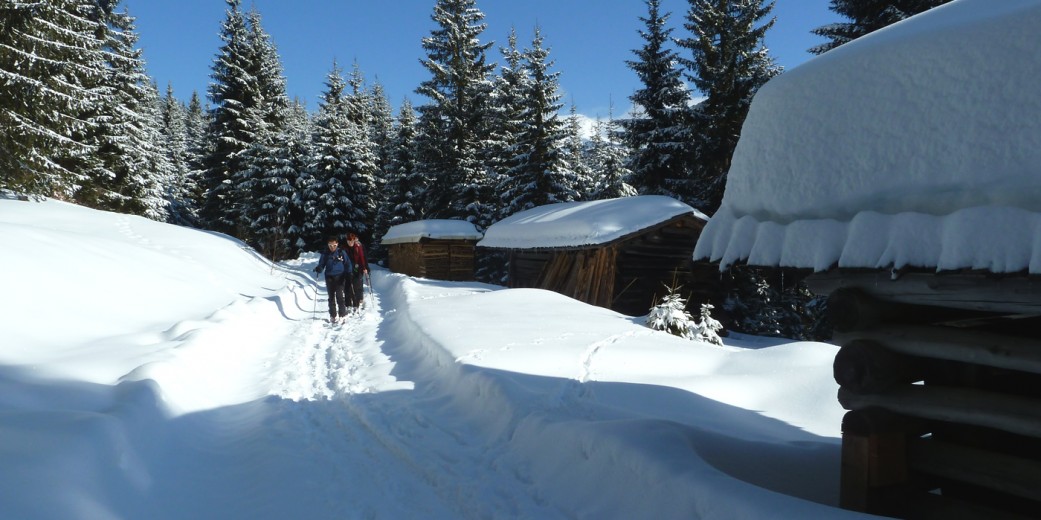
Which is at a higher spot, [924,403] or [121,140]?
[121,140]

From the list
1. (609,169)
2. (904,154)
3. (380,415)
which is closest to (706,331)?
(380,415)

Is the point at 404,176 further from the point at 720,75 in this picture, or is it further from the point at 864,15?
the point at 864,15

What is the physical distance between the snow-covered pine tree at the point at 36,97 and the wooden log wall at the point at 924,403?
19823 millimetres

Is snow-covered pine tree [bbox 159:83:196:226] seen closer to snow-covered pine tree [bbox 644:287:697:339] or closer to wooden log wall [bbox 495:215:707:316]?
wooden log wall [bbox 495:215:707:316]

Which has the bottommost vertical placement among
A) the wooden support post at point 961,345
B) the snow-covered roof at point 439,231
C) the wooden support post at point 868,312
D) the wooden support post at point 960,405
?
the wooden support post at point 960,405

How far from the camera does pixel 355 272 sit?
13383mm

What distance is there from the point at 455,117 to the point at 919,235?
34.1m

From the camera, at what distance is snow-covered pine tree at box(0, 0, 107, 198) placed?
619 inches

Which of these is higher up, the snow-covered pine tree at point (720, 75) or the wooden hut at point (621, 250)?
the snow-covered pine tree at point (720, 75)

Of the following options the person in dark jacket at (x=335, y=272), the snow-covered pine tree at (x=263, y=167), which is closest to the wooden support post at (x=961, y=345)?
the person in dark jacket at (x=335, y=272)

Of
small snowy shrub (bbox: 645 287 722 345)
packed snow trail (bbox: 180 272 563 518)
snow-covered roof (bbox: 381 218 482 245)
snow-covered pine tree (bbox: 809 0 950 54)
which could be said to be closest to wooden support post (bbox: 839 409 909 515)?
packed snow trail (bbox: 180 272 563 518)

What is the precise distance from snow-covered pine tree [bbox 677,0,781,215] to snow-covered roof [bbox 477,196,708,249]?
7.24 meters

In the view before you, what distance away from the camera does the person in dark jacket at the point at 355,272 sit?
13.3 metres

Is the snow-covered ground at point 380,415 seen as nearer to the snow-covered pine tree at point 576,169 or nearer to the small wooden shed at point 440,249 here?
the small wooden shed at point 440,249
